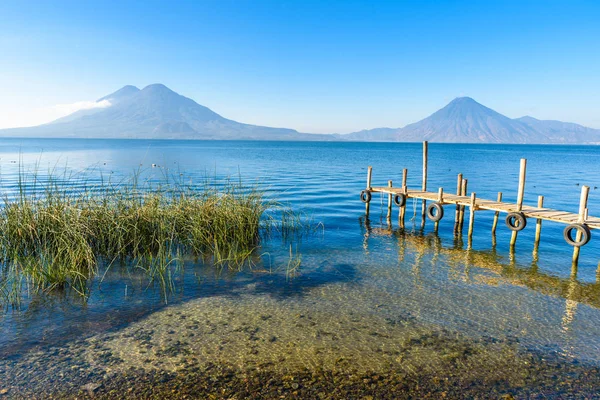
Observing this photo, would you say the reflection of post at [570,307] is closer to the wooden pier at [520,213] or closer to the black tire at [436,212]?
the wooden pier at [520,213]

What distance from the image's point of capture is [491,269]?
469 inches

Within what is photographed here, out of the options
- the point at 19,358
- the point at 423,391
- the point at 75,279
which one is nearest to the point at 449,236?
the point at 423,391

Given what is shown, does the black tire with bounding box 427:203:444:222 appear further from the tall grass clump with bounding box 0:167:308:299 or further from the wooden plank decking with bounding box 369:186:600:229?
the tall grass clump with bounding box 0:167:308:299

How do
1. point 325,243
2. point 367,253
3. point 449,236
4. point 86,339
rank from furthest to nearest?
1. point 449,236
2. point 325,243
3. point 367,253
4. point 86,339

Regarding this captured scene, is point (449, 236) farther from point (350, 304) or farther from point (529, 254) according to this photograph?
point (350, 304)

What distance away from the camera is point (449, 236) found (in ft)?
54.6

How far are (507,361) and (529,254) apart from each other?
873cm

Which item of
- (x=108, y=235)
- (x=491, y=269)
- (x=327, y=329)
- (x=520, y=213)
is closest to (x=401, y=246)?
(x=491, y=269)

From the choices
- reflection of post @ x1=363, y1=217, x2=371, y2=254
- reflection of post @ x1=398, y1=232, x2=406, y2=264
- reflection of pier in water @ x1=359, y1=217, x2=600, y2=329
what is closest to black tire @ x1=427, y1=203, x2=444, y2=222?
reflection of pier in water @ x1=359, y1=217, x2=600, y2=329

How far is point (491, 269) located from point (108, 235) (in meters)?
11.8

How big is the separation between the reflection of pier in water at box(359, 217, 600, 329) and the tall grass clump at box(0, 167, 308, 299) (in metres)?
5.21

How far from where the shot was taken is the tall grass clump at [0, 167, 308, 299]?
9500 mm

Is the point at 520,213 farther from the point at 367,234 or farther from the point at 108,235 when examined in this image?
the point at 108,235

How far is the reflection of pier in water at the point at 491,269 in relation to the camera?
32.3ft
